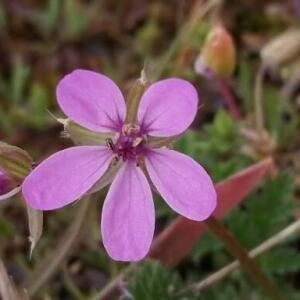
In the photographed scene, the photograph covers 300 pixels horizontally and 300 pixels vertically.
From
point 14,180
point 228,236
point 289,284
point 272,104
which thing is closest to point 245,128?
point 272,104

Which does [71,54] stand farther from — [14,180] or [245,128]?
[14,180]

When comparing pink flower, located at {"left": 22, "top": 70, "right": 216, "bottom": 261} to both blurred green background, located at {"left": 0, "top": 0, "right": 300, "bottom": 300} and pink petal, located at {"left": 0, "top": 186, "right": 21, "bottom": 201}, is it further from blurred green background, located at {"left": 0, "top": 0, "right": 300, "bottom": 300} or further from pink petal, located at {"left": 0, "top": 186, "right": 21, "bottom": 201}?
blurred green background, located at {"left": 0, "top": 0, "right": 300, "bottom": 300}

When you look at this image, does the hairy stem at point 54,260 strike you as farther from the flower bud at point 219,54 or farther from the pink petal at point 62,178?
the pink petal at point 62,178

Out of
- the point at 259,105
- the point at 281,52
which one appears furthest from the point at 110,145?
the point at 281,52

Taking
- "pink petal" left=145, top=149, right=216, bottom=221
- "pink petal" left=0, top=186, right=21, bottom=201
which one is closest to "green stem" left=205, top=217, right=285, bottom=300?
"pink petal" left=145, top=149, right=216, bottom=221

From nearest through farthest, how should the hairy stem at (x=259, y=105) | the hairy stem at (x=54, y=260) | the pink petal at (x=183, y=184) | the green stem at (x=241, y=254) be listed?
1. the pink petal at (x=183, y=184)
2. the green stem at (x=241, y=254)
3. the hairy stem at (x=54, y=260)
4. the hairy stem at (x=259, y=105)

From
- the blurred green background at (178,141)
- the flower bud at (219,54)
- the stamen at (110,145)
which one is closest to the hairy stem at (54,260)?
the blurred green background at (178,141)
